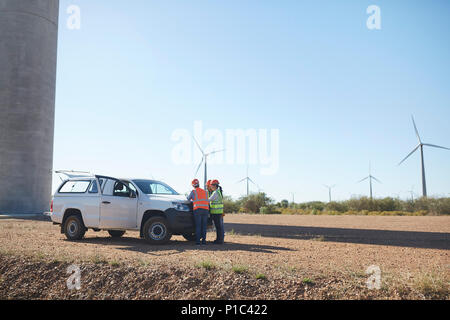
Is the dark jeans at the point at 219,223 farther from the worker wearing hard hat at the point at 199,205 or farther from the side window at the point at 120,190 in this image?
the side window at the point at 120,190

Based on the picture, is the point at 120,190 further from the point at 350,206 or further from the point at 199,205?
the point at 350,206

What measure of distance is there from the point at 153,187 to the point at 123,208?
119 centimetres

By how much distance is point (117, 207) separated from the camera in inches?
520

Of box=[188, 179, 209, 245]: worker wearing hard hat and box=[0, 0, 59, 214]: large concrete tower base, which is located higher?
box=[0, 0, 59, 214]: large concrete tower base

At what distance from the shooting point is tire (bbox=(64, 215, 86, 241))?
1411cm

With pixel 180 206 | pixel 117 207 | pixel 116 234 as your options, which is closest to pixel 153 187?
pixel 117 207

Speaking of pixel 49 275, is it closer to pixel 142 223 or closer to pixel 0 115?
pixel 142 223

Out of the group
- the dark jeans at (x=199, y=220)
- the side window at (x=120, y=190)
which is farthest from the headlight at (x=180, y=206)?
the side window at (x=120, y=190)

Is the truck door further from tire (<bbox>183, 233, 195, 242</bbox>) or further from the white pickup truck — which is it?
tire (<bbox>183, 233, 195, 242</bbox>)

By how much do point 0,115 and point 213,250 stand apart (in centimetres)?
3064

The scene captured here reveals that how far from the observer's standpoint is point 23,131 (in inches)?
1385

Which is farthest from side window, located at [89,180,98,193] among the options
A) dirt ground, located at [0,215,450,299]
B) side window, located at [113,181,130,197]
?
dirt ground, located at [0,215,450,299]

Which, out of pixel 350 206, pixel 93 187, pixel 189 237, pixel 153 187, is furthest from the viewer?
pixel 350 206
